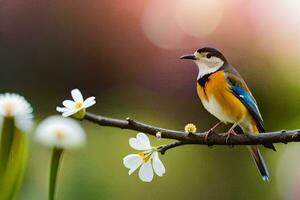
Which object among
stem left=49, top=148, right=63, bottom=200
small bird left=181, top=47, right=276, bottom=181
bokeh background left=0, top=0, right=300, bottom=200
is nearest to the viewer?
stem left=49, top=148, right=63, bottom=200

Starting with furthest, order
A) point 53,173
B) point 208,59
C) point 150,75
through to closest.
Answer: point 150,75 < point 208,59 < point 53,173

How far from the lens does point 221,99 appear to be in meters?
0.44

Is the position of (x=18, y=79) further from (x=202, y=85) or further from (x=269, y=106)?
(x=202, y=85)

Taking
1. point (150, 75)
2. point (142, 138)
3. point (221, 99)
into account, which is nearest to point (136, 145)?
point (142, 138)

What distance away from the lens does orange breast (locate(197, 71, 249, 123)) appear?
42 cm

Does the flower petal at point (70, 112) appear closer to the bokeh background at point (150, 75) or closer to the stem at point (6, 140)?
the stem at point (6, 140)

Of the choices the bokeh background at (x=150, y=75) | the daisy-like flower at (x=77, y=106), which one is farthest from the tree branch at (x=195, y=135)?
the bokeh background at (x=150, y=75)

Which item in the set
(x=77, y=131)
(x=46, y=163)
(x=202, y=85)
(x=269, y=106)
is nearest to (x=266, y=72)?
(x=269, y=106)

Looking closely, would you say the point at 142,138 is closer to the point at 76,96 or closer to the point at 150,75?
the point at 76,96

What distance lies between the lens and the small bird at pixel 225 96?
0.40 meters

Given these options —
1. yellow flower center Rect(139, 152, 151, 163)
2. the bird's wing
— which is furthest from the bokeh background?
yellow flower center Rect(139, 152, 151, 163)

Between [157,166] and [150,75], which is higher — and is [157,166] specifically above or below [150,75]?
below

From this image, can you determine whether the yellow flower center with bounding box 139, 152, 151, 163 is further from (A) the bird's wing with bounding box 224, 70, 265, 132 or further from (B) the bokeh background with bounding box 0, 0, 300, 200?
(B) the bokeh background with bounding box 0, 0, 300, 200

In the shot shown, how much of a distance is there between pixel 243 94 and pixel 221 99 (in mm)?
17
